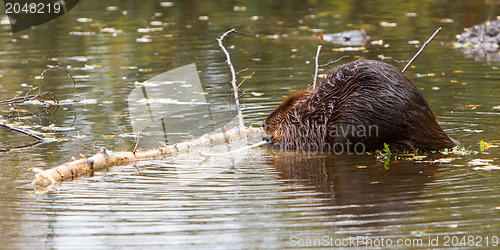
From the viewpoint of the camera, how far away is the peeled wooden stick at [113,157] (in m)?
5.31

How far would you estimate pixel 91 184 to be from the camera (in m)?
5.34

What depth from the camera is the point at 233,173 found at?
5.56 metres

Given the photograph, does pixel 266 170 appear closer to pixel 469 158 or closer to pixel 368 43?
pixel 469 158

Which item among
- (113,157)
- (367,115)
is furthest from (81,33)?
(367,115)

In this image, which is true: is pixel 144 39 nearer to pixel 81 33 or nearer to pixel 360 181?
pixel 81 33

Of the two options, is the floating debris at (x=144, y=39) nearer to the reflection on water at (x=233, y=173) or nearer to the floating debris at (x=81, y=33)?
the reflection on water at (x=233, y=173)

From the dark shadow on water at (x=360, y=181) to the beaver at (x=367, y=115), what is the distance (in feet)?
0.61

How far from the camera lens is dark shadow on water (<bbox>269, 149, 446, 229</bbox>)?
448cm

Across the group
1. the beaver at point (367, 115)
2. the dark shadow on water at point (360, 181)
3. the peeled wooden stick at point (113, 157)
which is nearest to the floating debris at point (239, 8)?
the peeled wooden stick at point (113, 157)

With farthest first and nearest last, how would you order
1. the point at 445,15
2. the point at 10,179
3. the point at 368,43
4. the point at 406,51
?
the point at 445,15 < the point at 368,43 < the point at 406,51 < the point at 10,179

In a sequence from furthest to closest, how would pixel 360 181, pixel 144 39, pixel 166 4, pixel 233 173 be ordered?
pixel 166 4, pixel 144 39, pixel 233 173, pixel 360 181

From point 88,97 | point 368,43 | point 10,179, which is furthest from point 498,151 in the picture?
point 368,43

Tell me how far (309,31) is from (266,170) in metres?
9.61

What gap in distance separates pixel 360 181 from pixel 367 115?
808 mm
